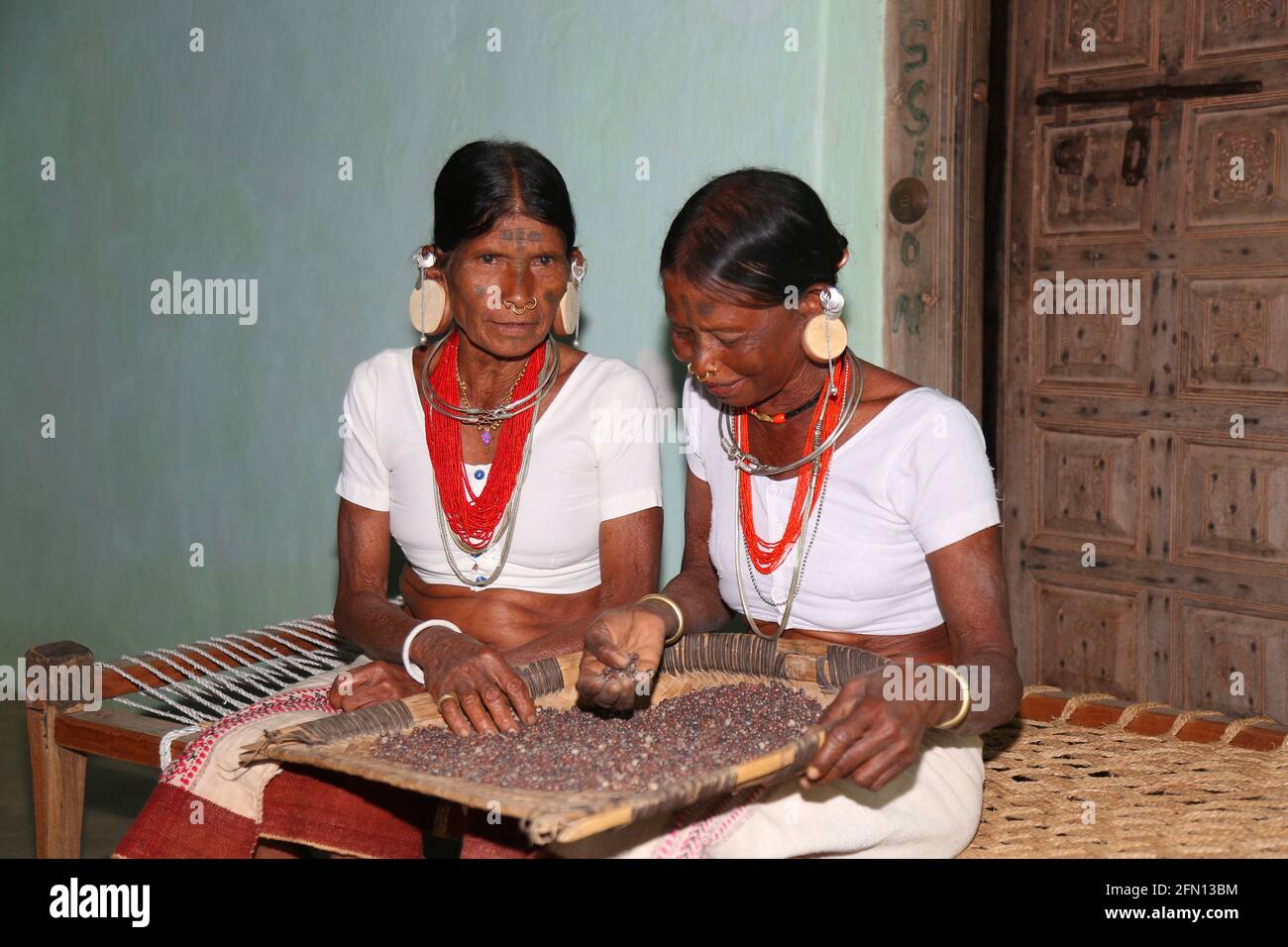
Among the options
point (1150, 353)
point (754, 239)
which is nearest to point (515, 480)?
point (754, 239)

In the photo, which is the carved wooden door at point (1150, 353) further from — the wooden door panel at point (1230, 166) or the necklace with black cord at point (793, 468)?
the necklace with black cord at point (793, 468)

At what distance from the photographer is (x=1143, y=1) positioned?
3631 millimetres

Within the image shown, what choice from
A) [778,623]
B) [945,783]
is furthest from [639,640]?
[945,783]

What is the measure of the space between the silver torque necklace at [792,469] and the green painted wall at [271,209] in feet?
2.86

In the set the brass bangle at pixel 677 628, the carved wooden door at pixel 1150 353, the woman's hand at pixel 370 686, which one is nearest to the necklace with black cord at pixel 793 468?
the brass bangle at pixel 677 628

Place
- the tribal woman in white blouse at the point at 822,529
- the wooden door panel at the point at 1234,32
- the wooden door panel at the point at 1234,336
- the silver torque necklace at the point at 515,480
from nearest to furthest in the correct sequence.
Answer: the tribal woman in white blouse at the point at 822,529, the silver torque necklace at the point at 515,480, the wooden door panel at the point at 1234,32, the wooden door panel at the point at 1234,336

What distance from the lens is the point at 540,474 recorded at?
2756 millimetres

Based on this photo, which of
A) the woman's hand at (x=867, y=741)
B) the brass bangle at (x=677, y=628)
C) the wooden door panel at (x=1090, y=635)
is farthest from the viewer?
the wooden door panel at (x=1090, y=635)

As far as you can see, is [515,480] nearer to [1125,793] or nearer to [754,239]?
[754,239]

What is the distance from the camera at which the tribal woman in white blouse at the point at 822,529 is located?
6.66ft

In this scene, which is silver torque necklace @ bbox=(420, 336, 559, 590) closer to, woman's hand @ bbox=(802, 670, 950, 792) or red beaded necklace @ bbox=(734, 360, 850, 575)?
red beaded necklace @ bbox=(734, 360, 850, 575)

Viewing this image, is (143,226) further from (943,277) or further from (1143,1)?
(1143,1)

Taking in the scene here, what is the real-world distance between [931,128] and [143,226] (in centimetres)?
343

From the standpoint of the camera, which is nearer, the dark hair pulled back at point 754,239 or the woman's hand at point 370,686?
the dark hair pulled back at point 754,239
